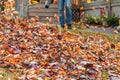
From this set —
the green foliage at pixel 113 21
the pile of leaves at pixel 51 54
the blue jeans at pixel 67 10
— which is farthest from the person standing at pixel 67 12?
the green foliage at pixel 113 21

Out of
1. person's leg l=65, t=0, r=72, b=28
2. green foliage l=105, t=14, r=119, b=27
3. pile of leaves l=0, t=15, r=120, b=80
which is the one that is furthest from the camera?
green foliage l=105, t=14, r=119, b=27

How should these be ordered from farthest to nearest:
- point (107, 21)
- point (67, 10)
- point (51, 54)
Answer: point (107, 21), point (67, 10), point (51, 54)

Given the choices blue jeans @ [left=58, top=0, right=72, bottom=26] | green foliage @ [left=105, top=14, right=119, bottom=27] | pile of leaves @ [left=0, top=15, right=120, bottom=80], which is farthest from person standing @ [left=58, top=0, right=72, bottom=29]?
green foliage @ [left=105, top=14, right=119, bottom=27]

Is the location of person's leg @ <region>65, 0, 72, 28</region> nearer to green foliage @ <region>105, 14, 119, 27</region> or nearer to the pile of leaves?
the pile of leaves

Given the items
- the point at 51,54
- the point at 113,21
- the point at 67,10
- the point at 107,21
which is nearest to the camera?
the point at 51,54

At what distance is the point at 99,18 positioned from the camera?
14.1 meters

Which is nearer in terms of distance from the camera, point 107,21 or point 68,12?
point 68,12

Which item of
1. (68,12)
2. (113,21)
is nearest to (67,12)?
(68,12)

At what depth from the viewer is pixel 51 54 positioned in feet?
17.7

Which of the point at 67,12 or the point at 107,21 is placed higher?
the point at 67,12

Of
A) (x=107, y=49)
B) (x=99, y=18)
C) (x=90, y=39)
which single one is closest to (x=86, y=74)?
(x=107, y=49)

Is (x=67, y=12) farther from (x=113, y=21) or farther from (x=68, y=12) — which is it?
(x=113, y=21)

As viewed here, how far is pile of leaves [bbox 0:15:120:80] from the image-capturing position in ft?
15.3

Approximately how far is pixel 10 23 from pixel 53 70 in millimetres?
2936
